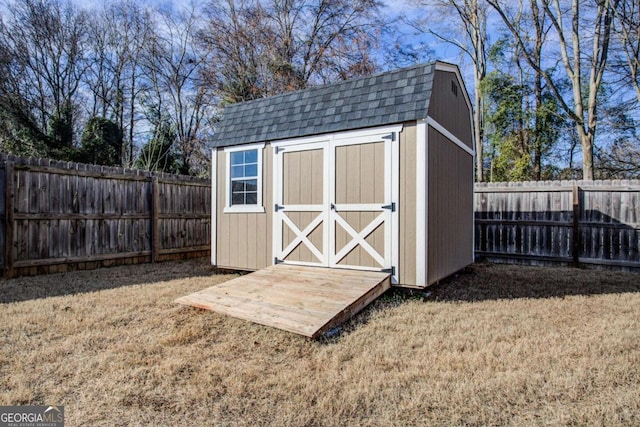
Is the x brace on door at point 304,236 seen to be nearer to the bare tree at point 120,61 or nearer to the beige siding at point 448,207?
the beige siding at point 448,207

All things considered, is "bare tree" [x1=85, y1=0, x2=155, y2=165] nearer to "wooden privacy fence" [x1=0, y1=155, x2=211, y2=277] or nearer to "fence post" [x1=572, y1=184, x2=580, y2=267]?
"wooden privacy fence" [x1=0, y1=155, x2=211, y2=277]

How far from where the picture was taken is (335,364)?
2.71 meters

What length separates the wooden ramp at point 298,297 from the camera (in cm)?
346

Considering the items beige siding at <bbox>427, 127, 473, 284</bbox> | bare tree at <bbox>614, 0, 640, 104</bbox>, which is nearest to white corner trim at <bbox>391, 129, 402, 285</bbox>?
beige siding at <bbox>427, 127, 473, 284</bbox>

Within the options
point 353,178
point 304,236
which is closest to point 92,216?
point 304,236

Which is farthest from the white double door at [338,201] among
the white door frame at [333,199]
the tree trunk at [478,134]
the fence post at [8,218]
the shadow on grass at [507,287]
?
the tree trunk at [478,134]

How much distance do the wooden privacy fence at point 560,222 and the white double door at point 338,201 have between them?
174 inches

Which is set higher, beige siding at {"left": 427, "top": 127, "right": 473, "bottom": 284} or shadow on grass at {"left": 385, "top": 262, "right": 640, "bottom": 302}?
beige siding at {"left": 427, "top": 127, "right": 473, "bottom": 284}

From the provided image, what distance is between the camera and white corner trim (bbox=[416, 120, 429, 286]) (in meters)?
4.51

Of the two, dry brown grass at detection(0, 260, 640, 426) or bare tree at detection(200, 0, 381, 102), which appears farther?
bare tree at detection(200, 0, 381, 102)

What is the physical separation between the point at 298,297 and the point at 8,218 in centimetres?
479

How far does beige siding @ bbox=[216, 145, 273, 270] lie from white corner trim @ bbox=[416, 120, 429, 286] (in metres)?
2.37

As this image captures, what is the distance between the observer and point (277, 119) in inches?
235

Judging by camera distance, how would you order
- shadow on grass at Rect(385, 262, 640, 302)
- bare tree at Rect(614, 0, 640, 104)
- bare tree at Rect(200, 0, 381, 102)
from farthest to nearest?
1. bare tree at Rect(200, 0, 381, 102)
2. bare tree at Rect(614, 0, 640, 104)
3. shadow on grass at Rect(385, 262, 640, 302)
